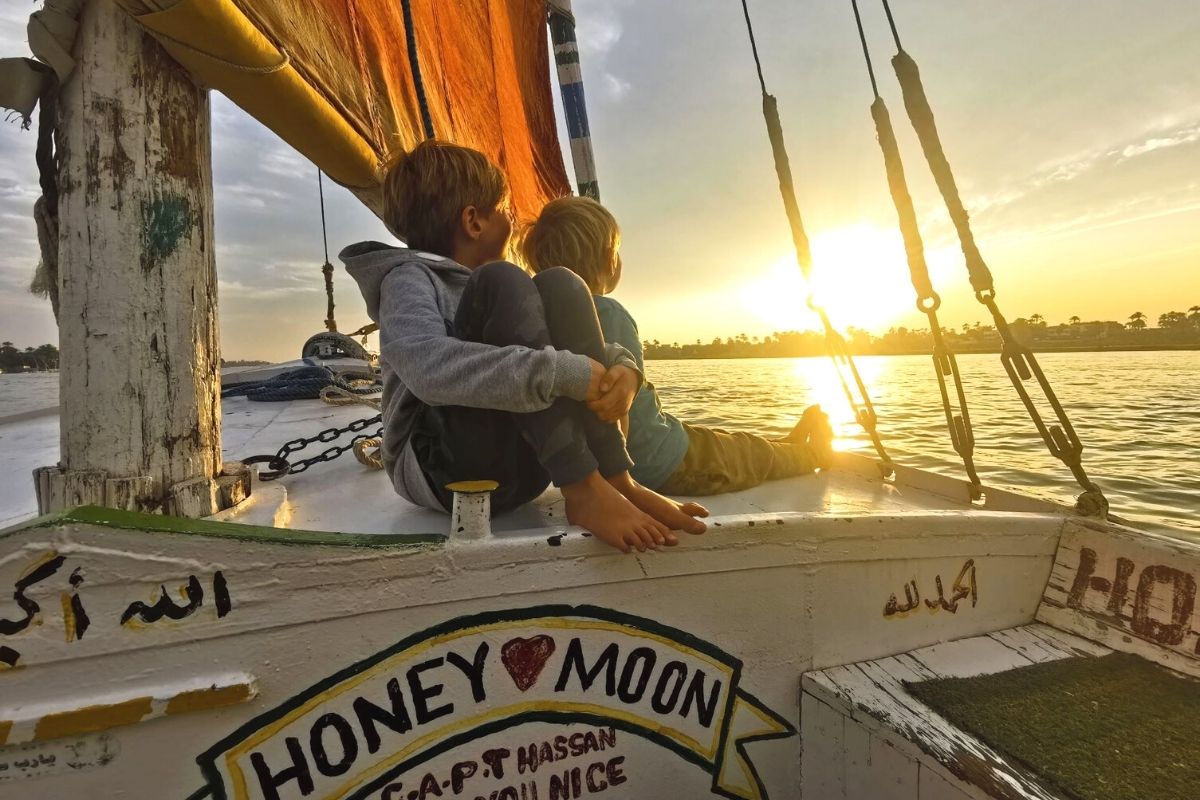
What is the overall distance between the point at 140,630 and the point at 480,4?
11.2 ft

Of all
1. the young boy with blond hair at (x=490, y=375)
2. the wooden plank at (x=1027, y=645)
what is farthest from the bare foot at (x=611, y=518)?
the wooden plank at (x=1027, y=645)

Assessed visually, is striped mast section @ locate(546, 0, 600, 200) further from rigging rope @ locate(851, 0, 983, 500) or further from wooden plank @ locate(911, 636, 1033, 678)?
wooden plank @ locate(911, 636, 1033, 678)

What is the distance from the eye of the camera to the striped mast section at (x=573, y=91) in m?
4.50

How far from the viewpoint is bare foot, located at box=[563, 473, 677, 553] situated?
43.9 inches

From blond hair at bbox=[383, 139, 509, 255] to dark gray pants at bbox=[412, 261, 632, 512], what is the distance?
38cm

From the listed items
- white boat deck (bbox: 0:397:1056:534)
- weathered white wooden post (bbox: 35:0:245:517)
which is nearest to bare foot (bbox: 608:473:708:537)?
white boat deck (bbox: 0:397:1056:534)

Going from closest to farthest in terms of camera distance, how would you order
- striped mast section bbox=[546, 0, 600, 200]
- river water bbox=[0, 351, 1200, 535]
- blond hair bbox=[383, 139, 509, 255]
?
1. blond hair bbox=[383, 139, 509, 255]
2. striped mast section bbox=[546, 0, 600, 200]
3. river water bbox=[0, 351, 1200, 535]

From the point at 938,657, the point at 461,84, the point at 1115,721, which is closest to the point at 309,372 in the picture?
the point at 461,84

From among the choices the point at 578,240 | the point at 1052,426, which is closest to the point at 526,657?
the point at 578,240

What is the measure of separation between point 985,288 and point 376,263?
1.86 m

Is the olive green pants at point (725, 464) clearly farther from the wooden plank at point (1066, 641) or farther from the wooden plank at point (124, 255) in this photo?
the wooden plank at point (124, 255)

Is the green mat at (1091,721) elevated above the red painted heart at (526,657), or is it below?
below

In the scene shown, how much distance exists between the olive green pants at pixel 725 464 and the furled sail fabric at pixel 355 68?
4.64ft

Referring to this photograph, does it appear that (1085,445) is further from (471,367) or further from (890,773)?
(471,367)
